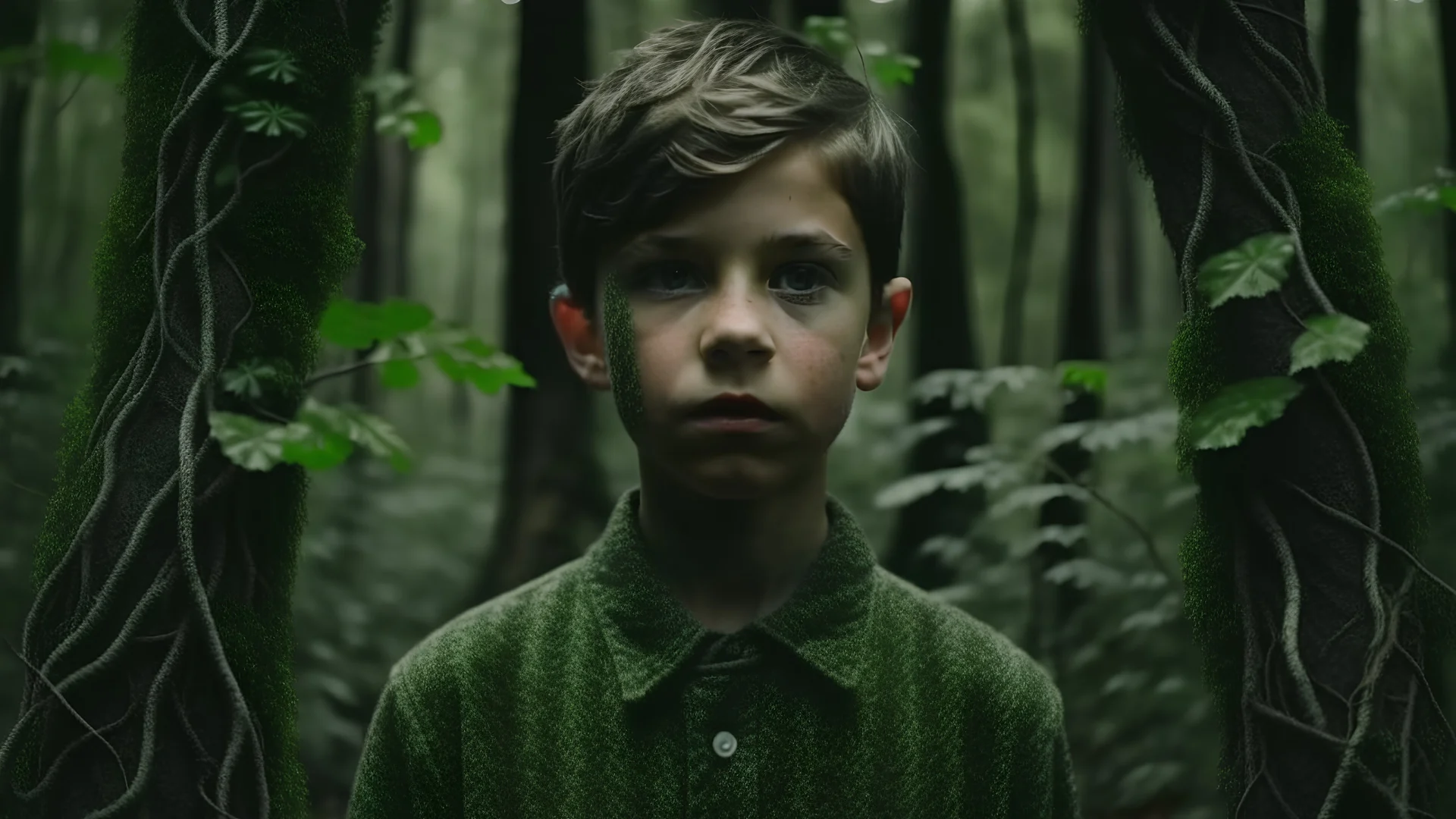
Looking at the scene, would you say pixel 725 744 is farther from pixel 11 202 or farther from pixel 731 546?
pixel 11 202

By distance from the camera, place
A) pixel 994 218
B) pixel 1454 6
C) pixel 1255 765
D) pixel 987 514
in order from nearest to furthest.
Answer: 1. pixel 1255 765
2. pixel 1454 6
3. pixel 987 514
4. pixel 994 218

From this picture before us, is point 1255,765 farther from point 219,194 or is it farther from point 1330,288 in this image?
point 219,194

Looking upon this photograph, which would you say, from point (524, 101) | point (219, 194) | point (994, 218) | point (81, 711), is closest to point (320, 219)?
point (219, 194)

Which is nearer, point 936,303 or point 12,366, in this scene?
point 12,366

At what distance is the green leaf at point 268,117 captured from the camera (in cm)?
204

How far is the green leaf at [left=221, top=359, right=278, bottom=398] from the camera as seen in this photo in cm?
201

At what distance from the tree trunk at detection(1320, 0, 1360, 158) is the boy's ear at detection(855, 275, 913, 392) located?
0.95m

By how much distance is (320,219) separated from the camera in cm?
216

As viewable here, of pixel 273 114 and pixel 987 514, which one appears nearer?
pixel 273 114

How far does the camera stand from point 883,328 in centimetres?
214

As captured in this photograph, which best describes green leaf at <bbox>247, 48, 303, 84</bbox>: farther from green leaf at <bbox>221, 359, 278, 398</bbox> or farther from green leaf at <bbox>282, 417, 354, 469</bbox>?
green leaf at <bbox>282, 417, 354, 469</bbox>

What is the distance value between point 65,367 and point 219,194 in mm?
1042

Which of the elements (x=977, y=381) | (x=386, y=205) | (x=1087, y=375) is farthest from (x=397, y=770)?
(x=386, y=205)

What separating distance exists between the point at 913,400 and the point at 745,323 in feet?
11.9
